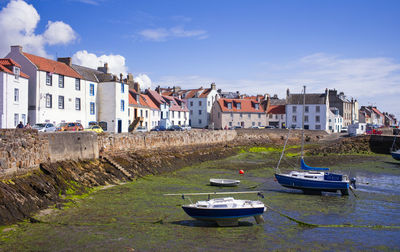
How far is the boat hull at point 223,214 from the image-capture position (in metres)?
16.1

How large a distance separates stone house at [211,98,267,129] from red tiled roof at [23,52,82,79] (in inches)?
1635

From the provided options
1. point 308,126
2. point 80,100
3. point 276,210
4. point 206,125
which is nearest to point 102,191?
point 276,210

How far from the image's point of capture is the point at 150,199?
21156 mm

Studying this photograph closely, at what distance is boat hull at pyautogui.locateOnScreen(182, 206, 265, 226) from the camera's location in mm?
16141

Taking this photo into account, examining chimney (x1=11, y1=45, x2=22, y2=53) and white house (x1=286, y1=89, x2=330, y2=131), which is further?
white house (x1=286, y1=89, x2=330, y2=131)

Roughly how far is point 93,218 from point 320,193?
15.7 meters

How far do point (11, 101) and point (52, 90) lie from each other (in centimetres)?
727

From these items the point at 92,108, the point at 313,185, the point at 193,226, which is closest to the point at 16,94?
the point at 92,108

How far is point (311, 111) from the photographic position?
271 feet

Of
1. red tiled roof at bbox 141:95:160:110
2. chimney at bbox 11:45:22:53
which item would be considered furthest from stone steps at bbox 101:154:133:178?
red tiled roof at bbox 141:95:160:110

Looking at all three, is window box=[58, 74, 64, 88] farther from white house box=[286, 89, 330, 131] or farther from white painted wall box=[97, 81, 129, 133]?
white house box=[286, 89, 330, 131]

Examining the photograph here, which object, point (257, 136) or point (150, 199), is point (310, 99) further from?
point (150, 199)

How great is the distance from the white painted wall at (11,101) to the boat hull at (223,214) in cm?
2522

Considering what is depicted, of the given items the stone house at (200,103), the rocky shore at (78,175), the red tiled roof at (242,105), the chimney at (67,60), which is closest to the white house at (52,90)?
the chimney at (67,60)
